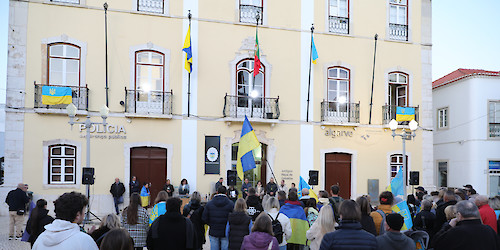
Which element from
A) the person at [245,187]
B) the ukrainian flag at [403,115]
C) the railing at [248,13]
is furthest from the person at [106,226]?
the ukrainian flag at [403,115]

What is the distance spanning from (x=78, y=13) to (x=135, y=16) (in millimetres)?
2179

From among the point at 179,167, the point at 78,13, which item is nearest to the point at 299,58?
the point at 179,167

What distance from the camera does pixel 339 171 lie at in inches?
794

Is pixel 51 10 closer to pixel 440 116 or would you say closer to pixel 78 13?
pixel 78 13

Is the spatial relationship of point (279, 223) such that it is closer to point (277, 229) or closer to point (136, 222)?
point (277, 229)

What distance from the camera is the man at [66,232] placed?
3787 mm

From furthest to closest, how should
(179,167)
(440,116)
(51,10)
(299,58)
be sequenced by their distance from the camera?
(440,116) → (299,58) → (179,167) → (51,10)

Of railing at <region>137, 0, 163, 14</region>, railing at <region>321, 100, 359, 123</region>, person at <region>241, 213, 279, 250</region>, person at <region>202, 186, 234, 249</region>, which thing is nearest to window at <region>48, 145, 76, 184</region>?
railing at <region>137, 0, 163, 14</region>

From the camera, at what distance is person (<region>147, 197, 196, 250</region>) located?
5.84 metres

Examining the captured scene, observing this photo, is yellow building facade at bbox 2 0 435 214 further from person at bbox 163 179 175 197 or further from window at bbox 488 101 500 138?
window at bbox 488 101 500 138

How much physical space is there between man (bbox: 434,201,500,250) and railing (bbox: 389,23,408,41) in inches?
670

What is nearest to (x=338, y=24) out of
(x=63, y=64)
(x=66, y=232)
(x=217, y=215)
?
(x=63, y=64)

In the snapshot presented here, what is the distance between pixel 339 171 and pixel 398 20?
7987mm

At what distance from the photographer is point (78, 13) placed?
17.2 meters
